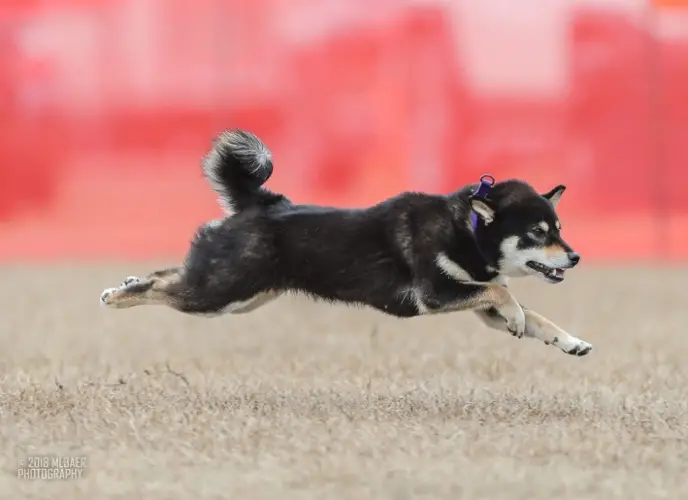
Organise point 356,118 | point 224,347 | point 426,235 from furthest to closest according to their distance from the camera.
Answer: point 356,118 < point 224,347 < point 426,235

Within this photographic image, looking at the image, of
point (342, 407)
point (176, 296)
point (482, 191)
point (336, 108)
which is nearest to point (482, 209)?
point (482, 191)

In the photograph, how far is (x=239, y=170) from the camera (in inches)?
197

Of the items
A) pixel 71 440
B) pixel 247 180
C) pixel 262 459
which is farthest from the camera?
pixel 247 180

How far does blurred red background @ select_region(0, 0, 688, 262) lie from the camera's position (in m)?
12.0

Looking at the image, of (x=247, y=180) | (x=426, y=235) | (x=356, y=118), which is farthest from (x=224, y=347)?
(x=356, y=118)

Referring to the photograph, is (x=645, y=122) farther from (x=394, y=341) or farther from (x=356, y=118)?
(x=394, y=341)

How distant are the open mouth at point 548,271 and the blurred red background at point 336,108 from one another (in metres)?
7.22

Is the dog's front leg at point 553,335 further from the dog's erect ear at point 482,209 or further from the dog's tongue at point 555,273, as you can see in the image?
the dog's erect ear at point 482,209

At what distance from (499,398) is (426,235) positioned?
84 centimetres

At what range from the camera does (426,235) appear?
15.4 feet

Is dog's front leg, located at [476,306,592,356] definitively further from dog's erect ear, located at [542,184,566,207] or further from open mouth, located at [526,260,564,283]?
dog's erect ear, located at [542,184,566,207]

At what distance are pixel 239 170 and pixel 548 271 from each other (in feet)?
4.37

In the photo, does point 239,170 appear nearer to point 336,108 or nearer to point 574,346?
point 574,346

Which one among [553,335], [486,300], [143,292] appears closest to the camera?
[486,300]
